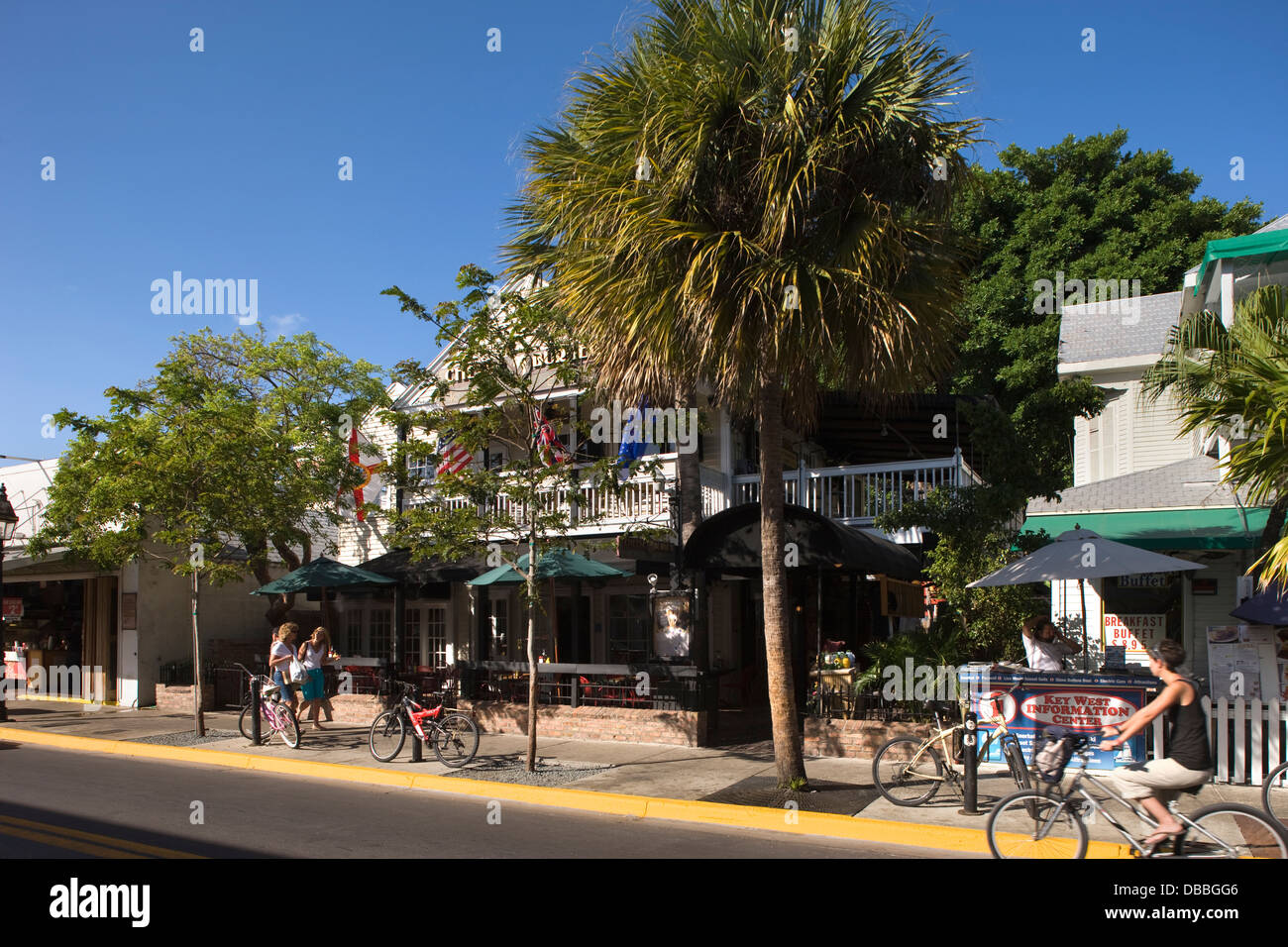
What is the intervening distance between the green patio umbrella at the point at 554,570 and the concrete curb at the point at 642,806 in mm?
3388

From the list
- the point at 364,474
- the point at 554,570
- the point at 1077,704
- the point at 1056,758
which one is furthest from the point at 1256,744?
the point at 364,474

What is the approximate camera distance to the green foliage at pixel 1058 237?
2595 centimetres

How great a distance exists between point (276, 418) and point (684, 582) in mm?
11408

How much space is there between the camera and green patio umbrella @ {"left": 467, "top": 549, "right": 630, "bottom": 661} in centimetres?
1483

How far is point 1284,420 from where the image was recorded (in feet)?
27.0

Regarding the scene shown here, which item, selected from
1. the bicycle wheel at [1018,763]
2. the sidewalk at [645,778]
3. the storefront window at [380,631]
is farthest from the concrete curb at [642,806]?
the storefront window at [380,631]

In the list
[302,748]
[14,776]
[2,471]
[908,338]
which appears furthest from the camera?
[2,471]

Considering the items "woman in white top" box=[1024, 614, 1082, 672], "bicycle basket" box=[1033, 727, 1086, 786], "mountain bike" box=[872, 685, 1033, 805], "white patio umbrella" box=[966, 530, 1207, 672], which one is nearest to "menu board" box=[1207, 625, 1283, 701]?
"white patio umbrella" box=[966, 530, 1207, 672]

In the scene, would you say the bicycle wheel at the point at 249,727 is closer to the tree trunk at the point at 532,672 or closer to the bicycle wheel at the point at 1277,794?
the tree trunk at the point at 532,672

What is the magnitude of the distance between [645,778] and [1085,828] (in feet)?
18.8

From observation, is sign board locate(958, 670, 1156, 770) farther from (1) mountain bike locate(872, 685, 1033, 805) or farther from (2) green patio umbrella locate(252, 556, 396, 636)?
(2) green patio umbrella locate(252, 556, 396, 636)
